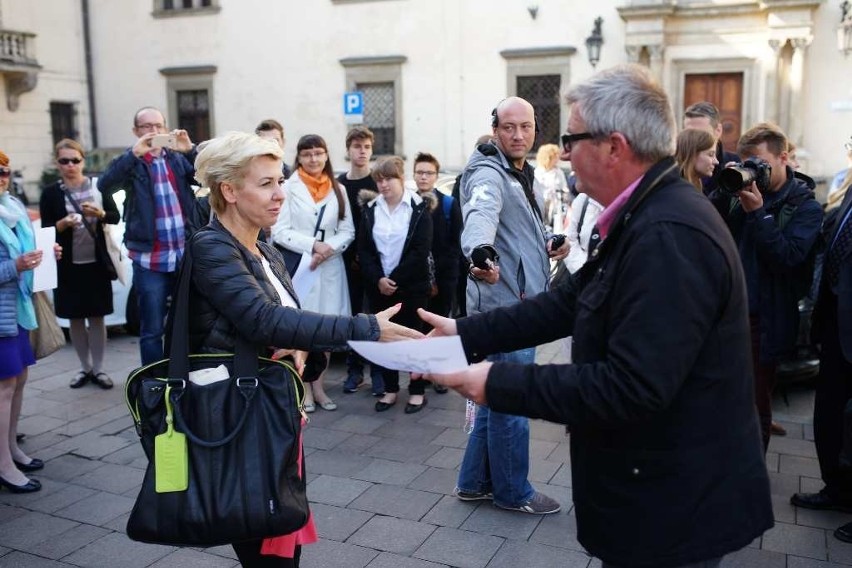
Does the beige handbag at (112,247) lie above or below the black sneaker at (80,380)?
above

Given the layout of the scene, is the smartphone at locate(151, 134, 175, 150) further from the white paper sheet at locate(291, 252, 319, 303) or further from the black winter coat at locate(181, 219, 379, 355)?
the black winter coat at locate(181, 219, 379, 355)

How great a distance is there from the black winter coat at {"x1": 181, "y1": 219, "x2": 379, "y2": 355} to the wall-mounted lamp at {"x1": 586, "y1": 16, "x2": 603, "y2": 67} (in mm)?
17371

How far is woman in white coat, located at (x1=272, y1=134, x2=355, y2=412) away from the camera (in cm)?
602

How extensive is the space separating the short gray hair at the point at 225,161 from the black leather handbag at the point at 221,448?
0.50 metres

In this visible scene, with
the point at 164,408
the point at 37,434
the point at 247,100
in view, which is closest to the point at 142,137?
the point at 37,434

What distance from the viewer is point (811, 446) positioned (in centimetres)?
518

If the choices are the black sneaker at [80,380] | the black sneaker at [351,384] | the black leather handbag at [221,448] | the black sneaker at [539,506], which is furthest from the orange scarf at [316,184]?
the black leather handbag at [221,448]

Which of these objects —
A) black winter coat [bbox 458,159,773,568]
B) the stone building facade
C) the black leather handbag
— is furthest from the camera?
the stone building facade

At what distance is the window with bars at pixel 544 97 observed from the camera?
19.8m

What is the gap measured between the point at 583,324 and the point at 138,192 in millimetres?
4564

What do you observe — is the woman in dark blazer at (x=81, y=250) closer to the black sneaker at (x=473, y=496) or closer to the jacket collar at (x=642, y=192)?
the black sneaker at (x=473, y=496)

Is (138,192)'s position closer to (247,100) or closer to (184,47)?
(247,100)

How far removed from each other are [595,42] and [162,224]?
1489cm

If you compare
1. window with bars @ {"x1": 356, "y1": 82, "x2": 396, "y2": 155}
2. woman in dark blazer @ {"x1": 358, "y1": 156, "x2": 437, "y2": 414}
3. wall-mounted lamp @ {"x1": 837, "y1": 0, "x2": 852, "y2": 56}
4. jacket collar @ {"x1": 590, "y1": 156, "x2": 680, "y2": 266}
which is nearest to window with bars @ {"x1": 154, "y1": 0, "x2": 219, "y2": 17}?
window with bars @ {"x1": 356, "y1": 82, "x2": 396, "y2": 155}
